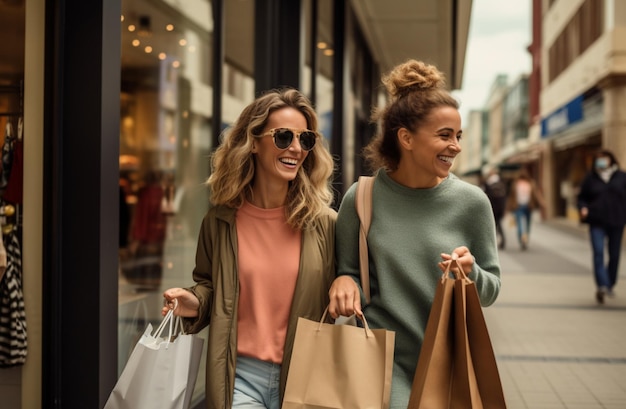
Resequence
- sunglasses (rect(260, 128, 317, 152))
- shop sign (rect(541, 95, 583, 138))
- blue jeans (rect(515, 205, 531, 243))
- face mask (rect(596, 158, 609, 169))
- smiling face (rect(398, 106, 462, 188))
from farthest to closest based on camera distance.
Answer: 1. shop sign (rect(541, 95, 583, 138))
2. blue jeans (rect(515, 205, 531, 243))
3. face mask (rect(596, 158, 609, 169))
4. sunglasses (rect(260, 128, 317, 152))
5. smiling face (rect(398, 106, 462, 188))

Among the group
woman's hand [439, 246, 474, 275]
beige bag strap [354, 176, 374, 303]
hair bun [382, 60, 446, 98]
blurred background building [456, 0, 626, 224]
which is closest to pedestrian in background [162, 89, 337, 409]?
beige bag strap [354, 176, 374, 303]

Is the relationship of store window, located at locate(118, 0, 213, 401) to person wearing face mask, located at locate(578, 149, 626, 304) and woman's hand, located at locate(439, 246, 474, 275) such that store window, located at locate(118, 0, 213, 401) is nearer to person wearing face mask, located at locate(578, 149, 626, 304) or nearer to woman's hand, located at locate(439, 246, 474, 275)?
woman's hand, located at locate(439, 246, 474, 275)

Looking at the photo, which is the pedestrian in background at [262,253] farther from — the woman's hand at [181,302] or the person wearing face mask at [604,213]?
the person wearing face mask at [604,213]

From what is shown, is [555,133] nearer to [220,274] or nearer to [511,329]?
[511,329]

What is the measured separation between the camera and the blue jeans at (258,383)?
8.59 ft

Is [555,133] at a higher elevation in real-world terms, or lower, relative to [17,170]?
higher

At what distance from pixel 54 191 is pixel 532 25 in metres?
50.4

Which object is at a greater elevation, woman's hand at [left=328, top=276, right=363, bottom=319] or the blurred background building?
the blurred background building

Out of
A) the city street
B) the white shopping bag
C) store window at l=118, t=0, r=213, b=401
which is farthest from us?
the city street

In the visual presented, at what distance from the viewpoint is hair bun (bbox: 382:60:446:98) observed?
2.60 metres

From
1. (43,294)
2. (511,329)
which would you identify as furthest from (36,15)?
(511,329)

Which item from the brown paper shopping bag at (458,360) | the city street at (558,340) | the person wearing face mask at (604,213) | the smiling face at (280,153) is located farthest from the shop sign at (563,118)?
the brown paper shopping bag at (458,360)

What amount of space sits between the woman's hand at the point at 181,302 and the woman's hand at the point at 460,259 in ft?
2.91

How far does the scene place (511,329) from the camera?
326 inches
